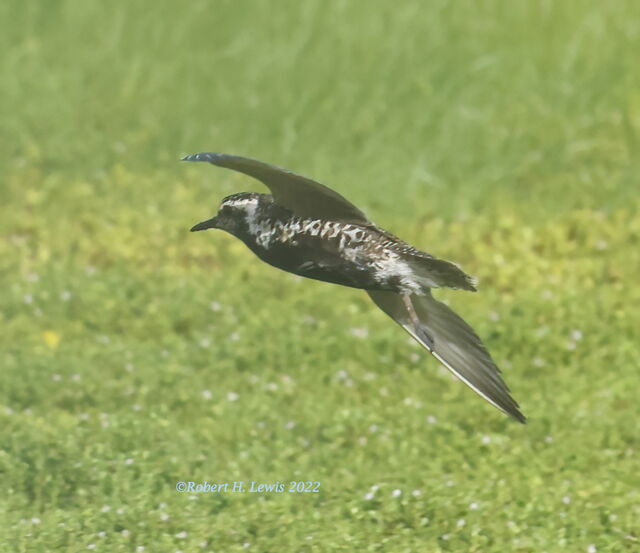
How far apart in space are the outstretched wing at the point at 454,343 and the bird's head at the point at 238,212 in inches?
29.7

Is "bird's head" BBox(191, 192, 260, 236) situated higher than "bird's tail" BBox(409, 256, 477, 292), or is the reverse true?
"bird's head" BBox(191, 192, 260, 236)

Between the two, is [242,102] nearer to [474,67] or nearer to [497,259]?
[474,67]

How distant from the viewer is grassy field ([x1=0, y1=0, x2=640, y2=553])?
753 centimetres

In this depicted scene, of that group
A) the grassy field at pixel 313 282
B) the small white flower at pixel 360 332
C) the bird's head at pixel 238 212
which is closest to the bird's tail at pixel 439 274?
the bird's head at pixel 238 212

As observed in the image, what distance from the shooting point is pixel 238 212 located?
18.8ft

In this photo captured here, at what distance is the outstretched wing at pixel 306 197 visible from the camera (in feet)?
17.5

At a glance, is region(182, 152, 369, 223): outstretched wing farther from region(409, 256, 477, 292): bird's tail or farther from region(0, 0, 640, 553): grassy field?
region(0, 0, 640, 553): grassy field

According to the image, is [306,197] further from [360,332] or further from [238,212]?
[360,332]

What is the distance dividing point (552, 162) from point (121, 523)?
6446 mm

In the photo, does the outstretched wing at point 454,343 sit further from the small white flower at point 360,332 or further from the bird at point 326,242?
the small white flower at point 360,332

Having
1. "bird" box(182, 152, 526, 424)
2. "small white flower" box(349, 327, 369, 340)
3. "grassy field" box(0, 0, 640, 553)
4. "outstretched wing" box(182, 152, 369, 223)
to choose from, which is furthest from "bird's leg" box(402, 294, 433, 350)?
"small white flower" box(349, 327, 369, 340)

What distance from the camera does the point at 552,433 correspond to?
28.1 ft

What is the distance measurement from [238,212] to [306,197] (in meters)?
0.34

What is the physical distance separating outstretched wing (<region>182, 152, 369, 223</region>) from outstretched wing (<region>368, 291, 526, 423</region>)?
24.2 inches
